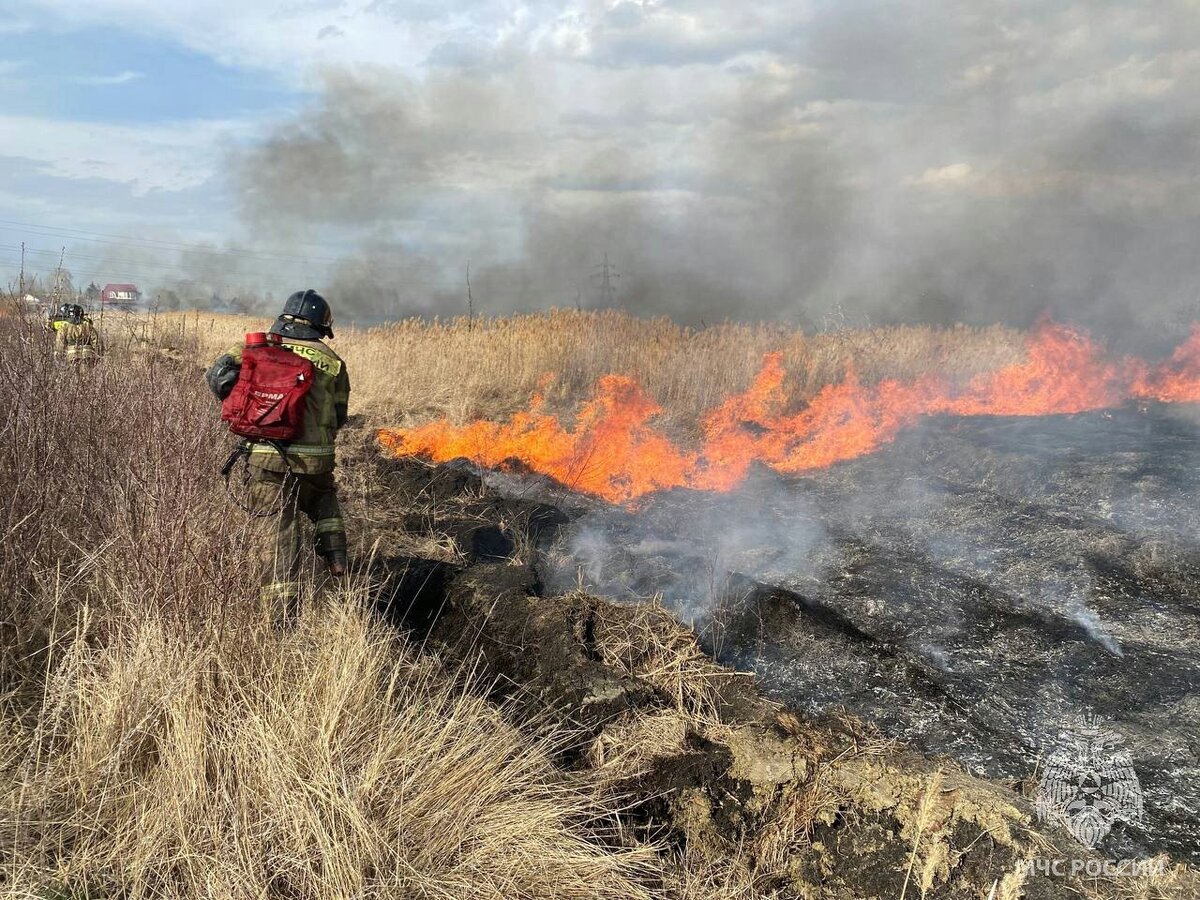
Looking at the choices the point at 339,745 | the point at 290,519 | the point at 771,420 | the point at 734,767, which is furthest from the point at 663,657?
the point at 771,420

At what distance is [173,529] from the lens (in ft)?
9.53

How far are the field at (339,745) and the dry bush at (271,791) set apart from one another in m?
0.01

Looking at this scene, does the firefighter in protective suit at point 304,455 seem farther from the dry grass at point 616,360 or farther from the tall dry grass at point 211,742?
the dry grass at point 616,360

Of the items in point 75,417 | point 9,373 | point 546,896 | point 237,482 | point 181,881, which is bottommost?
point 546,896

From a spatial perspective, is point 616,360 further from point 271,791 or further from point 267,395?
point 271,791

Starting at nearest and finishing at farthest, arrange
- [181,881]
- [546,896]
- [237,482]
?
[181,881] < [546,896] < [237,482]

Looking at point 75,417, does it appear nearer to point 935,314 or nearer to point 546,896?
point 546,896

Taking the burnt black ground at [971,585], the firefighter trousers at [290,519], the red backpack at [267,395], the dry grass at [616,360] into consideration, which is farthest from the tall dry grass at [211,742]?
the dry grass at [616,360]

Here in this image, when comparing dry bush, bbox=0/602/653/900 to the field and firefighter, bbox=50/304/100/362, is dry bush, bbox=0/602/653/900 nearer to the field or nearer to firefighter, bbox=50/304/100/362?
the field

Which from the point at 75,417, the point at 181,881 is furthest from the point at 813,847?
the point at 75,417

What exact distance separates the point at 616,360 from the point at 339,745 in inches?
408

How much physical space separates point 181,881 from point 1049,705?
4030mm

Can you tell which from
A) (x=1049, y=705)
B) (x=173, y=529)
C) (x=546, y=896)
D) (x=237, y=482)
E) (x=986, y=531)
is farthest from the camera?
(x=986, y=531)

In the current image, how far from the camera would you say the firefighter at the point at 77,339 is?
4.96 metres
